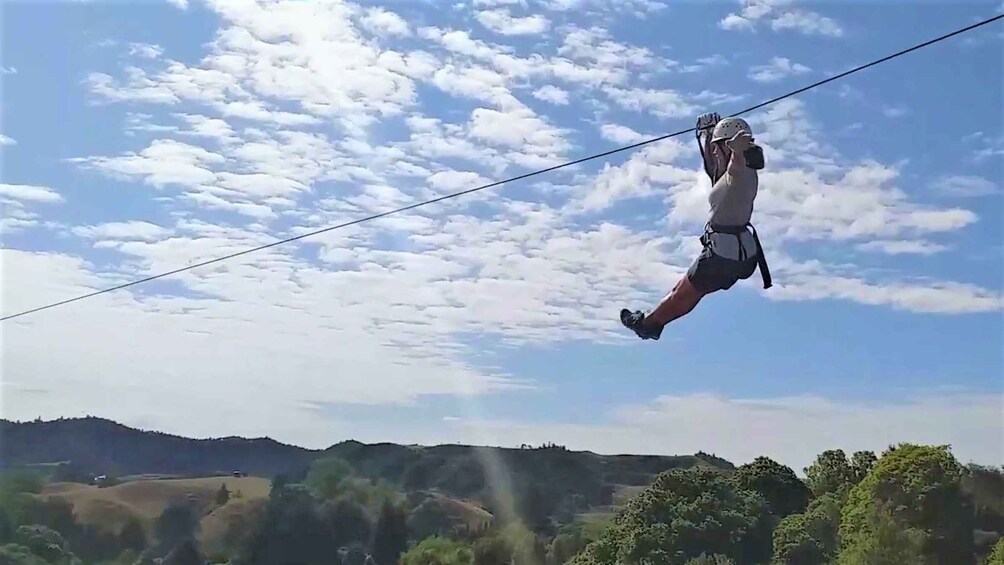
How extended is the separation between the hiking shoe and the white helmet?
3.17 feet

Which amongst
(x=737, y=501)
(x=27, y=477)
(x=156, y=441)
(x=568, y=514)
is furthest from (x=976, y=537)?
(x=27, y=477)

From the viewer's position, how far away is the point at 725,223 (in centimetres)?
546

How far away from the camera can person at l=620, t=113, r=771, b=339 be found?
5367 millimetres

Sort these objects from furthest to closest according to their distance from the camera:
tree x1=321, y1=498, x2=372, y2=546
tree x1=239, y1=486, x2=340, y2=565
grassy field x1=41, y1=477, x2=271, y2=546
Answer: tree x1=321, y1=498, x2=372, y2=546 < tree x1=239, y1=486, x2=340, y2=565 < grassy field x1=41, y1=477, x2=271, y2=546

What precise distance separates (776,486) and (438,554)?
13.9 meters

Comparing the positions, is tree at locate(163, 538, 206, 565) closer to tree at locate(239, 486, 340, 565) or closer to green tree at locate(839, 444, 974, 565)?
tree at locate(239, 486, 340, 565)

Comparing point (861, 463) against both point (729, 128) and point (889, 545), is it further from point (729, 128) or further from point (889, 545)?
point (729, 128)

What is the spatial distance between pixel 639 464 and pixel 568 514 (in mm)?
4793

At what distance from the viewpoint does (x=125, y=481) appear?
39.1 meters

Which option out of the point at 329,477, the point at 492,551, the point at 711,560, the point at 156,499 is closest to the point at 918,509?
the point at 711,560

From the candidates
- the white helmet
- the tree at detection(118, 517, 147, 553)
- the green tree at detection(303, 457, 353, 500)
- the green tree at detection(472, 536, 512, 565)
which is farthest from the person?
the green tree at detection(303, 457, 353, 500)

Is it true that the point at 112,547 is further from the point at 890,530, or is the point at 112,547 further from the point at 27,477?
the point at 890,530

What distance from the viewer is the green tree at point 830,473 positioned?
1674 inches

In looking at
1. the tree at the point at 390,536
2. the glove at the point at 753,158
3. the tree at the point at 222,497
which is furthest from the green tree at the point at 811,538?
the glove at the point at 753,158
